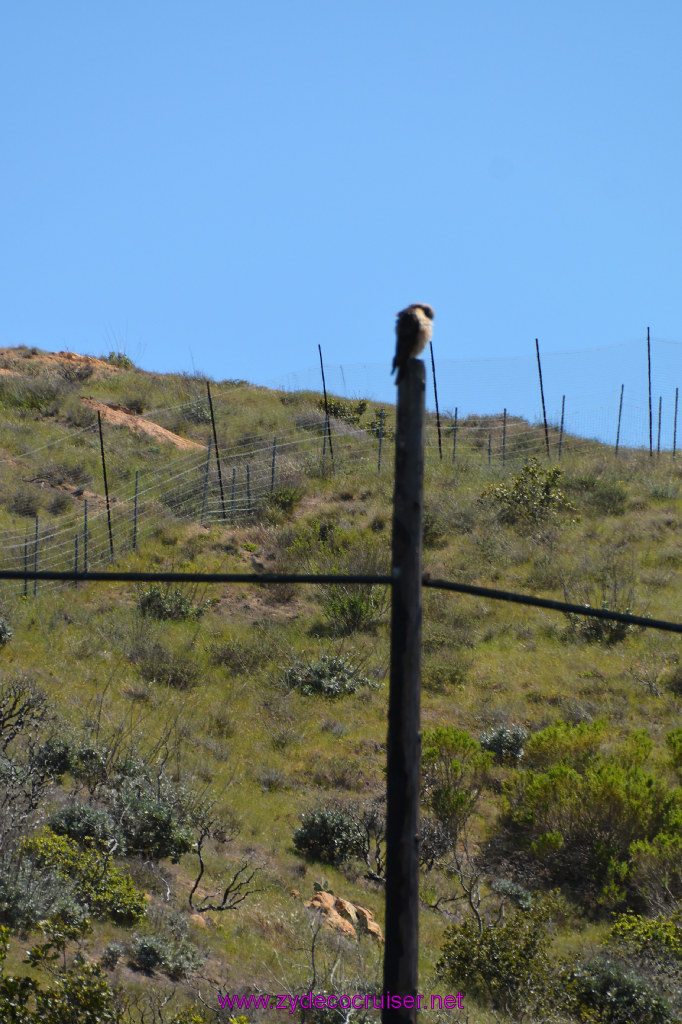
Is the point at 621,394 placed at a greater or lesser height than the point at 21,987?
greater

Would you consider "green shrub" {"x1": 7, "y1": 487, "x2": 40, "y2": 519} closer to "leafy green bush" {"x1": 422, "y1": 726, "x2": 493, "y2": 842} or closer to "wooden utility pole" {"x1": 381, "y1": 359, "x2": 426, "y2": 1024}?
"leafy green bush" {"x1": 422, "y1": 726, "x2": 493, "y2": 842}

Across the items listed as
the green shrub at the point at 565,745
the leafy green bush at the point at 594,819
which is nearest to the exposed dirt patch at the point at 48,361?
the green shrub at the point at 565,745

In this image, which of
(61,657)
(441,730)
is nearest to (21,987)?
(441,730)

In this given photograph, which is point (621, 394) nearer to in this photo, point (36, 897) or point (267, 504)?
point (267, 504)

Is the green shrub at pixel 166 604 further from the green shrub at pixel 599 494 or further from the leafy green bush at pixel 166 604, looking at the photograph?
the green shrub at pixel 599 494

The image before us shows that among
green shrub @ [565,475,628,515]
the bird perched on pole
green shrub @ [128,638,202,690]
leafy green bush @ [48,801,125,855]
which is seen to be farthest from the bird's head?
green shrub @ [565,475,628,515]

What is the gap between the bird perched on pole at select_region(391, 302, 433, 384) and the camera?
3713 millimetres

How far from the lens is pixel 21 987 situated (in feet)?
20.3

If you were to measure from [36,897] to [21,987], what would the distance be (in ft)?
5.91

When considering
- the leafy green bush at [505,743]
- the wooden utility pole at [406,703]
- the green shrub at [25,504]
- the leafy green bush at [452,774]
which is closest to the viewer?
the wooden utility pole at [406,703]

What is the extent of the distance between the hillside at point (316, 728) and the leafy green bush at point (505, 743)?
0.04m

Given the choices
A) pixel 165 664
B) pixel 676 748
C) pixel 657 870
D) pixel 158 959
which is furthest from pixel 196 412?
pixel 158 959

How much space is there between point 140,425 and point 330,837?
72.2 ft

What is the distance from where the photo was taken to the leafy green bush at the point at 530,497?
24.5 m
